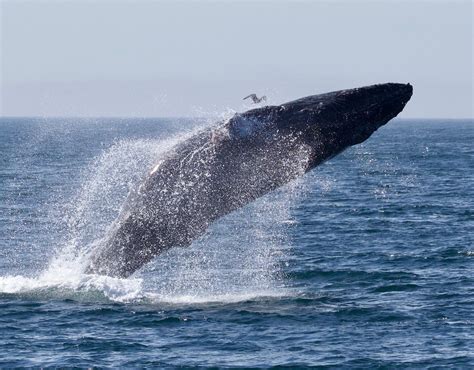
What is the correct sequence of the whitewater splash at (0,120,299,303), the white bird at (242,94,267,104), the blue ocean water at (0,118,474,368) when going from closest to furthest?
the blue ocean water at (0,118,474,368)
the white bird at (242,94,267,104)
the whitewater splash at (0,120,299,303)

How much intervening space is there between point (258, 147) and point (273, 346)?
4228 millimetres

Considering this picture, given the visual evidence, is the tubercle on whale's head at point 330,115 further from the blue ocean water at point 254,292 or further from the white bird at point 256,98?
the blue ocean water at point 254,292

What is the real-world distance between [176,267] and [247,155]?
40.2ft

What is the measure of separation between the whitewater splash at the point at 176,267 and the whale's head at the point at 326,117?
1753mm

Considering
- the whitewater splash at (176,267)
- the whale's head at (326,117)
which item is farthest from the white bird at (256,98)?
the whitewater splash at (176,267)

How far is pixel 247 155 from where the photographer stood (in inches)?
861

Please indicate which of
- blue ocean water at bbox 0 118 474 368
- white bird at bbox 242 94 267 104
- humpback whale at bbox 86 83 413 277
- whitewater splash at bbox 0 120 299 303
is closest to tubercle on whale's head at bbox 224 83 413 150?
humpback whale at bbox 86 83 413 277

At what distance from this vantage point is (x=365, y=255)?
35969 millimetres

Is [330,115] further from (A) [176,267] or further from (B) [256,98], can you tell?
(A) [176,267]

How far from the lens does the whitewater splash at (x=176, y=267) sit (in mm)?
25562

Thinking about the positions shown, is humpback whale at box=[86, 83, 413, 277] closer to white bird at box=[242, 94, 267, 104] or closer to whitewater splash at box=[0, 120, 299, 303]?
whitewater splash at box=[0, 120, 299, 303]

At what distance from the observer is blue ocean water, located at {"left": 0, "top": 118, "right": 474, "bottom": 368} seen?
21828 millimetres

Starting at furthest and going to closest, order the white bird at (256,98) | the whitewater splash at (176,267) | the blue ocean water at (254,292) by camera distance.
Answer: the whitewater splash at (176,267) → the white bird at (256,98) → the blue ocean water at (254,292)

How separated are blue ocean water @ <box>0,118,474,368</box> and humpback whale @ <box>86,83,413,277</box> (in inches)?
30.1
